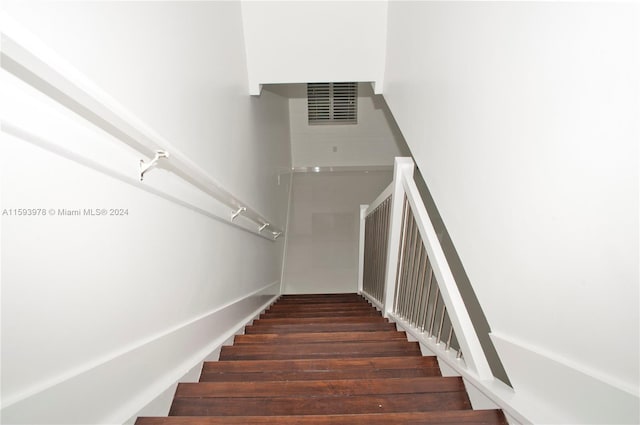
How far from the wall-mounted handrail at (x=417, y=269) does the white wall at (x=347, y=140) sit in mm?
3592

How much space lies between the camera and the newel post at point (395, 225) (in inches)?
97.3

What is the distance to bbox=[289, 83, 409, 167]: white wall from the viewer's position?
21.2 feet

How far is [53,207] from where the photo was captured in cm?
90

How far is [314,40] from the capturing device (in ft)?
12.2

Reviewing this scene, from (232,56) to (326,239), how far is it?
3805 millimetres

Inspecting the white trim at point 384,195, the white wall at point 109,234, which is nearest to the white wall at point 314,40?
the white trim at point 384,195

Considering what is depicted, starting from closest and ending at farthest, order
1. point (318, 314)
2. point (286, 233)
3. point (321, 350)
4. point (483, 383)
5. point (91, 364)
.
→ point (91, 364) → point (483, 383) → point (321, 350) → point (318, 314) → point (286, 233)

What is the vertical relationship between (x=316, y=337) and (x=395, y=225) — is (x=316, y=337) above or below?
below

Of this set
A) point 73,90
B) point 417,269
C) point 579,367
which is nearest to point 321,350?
point 417,269

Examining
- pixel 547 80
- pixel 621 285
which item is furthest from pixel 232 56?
pixel 621 285

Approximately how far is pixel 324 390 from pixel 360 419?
0.92 feet

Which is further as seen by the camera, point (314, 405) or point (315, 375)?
point (315, 375)

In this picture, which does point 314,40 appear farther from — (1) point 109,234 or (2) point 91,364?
(2) point 91,364

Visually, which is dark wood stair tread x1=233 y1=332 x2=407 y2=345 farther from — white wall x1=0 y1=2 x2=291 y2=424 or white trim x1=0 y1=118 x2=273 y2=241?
white trim x1=0 y1=118 x2=273 y2=241
